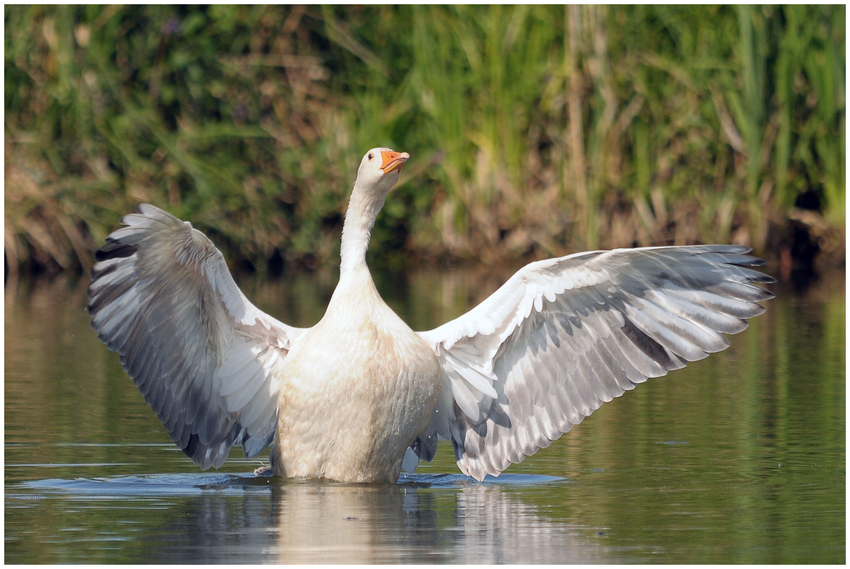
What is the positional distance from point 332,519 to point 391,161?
1973 mm

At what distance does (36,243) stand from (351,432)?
1087cm

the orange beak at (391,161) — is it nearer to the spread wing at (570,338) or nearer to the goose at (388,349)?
the goose at (388,349)

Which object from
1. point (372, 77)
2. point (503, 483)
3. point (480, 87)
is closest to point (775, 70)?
point (480, 87)

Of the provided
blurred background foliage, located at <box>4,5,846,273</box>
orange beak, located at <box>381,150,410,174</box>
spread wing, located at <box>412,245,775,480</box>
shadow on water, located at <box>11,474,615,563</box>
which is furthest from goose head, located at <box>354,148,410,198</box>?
blurred background foliage, located at <box>4,5,846,273</box>

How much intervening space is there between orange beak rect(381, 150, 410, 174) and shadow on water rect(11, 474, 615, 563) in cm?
152

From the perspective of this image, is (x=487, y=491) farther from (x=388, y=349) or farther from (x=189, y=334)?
(x=189, y=334)

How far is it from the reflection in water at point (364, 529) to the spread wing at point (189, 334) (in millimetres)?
537

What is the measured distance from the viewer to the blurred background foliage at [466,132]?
1545 cm

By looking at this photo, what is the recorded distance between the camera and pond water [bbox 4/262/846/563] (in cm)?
479

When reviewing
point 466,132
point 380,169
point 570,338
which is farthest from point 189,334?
point 466,132

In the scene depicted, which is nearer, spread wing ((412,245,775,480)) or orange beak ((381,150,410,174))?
spread wing ((412,245,775,480))

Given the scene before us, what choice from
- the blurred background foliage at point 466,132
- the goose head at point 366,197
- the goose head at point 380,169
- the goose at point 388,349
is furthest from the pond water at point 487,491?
the blurred background foliage at point 466,132

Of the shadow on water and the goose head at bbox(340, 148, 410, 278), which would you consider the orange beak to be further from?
the shadow on water

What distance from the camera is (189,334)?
6.33m
